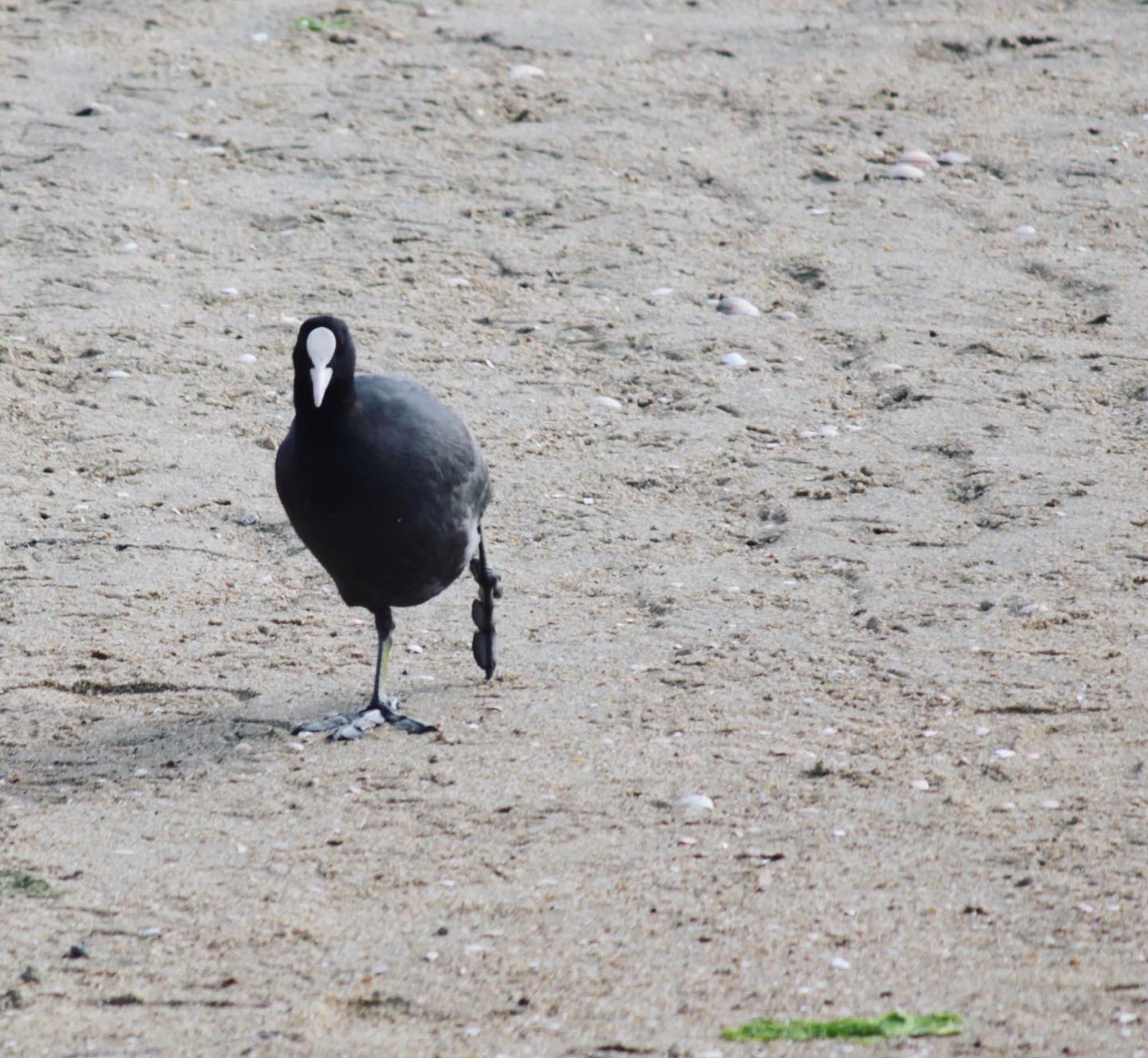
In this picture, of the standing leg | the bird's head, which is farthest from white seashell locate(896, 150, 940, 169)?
the bird's head

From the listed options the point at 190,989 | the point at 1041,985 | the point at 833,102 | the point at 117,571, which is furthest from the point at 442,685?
the point at 833,102

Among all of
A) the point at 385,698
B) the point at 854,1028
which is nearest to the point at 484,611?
the point at 385,698

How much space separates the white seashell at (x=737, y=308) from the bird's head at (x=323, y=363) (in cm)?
332

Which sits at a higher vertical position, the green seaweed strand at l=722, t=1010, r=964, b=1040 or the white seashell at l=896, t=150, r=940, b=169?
the green seaweed strand at l=722, t=1010, r=964, b=1040

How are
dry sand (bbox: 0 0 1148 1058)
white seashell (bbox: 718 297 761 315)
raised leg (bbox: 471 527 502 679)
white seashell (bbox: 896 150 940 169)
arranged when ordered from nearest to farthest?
dry sand (bbox: 0 0 1148 1058)
raised leg (bbox: 471 527 502 679)
white seashell (bbox: 718 297 761 315)
white seashell (bbox: 896 150 940 169)

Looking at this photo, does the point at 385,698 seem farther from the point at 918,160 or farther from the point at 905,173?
the point at 918,160

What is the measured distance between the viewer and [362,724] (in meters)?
4.68

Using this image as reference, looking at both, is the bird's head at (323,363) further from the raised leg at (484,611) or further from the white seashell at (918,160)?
the white seashell at (918,160)

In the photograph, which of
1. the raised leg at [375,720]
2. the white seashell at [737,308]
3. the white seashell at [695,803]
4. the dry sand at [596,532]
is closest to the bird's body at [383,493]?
the raised leg at [375,720]

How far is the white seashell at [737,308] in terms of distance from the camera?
7535mm

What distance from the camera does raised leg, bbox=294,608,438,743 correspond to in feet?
15.3

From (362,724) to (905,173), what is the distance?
522 centimetres

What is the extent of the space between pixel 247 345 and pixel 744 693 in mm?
3267

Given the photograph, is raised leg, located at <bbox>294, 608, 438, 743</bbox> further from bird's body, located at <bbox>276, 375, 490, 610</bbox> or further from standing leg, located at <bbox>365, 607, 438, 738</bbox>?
bird's body, located at <bbox>276, 375, 490, 610</bbox>
